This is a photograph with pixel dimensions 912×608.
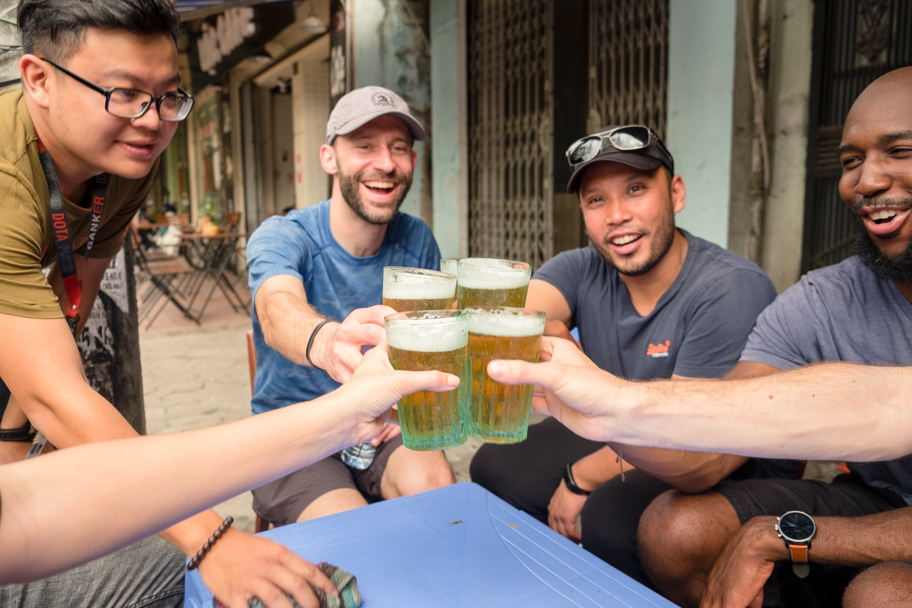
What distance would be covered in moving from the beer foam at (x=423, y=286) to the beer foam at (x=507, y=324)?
0.61 feet

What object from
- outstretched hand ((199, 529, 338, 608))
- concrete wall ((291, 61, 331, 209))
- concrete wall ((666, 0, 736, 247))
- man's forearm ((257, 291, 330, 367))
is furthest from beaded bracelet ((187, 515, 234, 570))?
concrete wall ((291, 61, 331, 209))

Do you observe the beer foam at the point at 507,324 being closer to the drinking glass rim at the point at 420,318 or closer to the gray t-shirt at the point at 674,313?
the drinking glass rim at the point at 420,318

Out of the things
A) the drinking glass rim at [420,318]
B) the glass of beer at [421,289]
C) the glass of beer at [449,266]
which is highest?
the glass of beer at [449,266]

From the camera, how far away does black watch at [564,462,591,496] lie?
2271 mm

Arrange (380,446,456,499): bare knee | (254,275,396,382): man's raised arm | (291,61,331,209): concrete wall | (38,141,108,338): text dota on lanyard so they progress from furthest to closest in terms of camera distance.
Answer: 1. (291,61,331,209): concrete wall
2. (380,446,456,499): bare knee
3. (38,141,108,338): text dota on lanyard
4. (254,275,396,382): man's raised arm

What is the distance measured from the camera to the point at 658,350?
2318mm

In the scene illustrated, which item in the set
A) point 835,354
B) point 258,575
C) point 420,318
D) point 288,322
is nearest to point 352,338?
point 420,318

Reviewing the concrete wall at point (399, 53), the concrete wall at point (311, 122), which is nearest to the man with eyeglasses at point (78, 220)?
the concrete wall at point (399, 53)

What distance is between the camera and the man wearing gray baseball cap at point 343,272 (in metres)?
2.22

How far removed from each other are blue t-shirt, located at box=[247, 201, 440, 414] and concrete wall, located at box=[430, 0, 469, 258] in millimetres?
4210

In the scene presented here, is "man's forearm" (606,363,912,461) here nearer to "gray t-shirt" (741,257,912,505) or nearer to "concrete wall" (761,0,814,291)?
"gray t-shirt" (741,257,912,505)

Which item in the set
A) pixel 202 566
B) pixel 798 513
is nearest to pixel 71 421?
pixel 202 566

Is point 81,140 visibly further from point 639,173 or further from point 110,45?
point 639,173

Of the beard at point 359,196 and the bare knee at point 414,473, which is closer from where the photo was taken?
the bare knee at point 414,473
